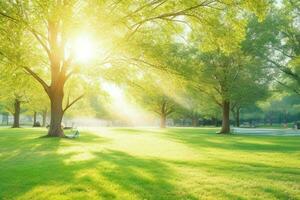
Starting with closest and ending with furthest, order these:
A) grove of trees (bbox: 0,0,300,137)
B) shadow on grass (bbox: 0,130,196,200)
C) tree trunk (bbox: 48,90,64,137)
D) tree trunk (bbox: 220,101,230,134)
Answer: shadow on grass (bbox: 0,130,196,200), grove of trees (bbox: 0,0,300,137), tree trunk (bbox: 48,90,64,137), tree trunk (bbox: 220,101,230,134)

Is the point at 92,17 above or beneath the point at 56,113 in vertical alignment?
above

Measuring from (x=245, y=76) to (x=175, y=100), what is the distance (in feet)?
111

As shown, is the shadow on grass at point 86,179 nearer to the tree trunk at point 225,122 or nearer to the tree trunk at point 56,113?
the tree trunk at point 56,113

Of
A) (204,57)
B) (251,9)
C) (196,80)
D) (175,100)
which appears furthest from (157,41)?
(175,100)

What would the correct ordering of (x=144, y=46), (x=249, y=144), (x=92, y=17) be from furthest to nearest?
1. (x=144, y=46)
2. (x=249, y=144)
3. (x=92, y=17)

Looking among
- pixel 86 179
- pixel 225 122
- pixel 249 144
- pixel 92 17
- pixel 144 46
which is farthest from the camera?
pixel 225 122

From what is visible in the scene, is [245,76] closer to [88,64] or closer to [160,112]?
[88,64]

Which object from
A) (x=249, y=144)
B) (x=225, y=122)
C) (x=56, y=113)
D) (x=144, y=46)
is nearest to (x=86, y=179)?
(x=249, y=144)

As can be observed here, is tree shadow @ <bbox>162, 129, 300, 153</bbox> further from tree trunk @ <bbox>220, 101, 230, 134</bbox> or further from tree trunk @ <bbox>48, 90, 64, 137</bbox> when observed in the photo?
tree trunk @ <bbox>220, 101, 230, 134</bbox>

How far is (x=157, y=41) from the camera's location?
92.4ft

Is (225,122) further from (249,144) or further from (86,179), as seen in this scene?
(86,179)

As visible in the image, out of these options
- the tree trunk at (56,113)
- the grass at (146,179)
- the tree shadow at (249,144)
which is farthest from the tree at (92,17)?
the tree shadow at (249,144)

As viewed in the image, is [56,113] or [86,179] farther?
[56,113]

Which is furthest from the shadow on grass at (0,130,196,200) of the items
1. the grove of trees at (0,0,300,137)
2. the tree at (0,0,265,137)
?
the grove of trees at (0,0,300,137)
